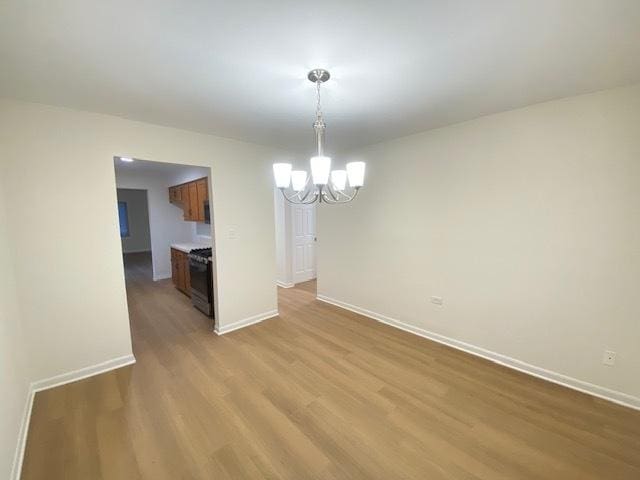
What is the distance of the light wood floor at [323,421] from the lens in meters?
1.58

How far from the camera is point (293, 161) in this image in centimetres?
403

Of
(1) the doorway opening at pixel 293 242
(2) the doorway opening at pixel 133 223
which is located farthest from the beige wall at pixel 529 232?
(2) the doorway opening at pixel 133 223

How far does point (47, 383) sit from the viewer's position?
2.29 meters

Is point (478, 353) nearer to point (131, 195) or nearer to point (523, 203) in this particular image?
point (523, 203)

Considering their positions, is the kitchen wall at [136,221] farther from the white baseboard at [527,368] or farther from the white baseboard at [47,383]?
the white baseboard at [527,368]

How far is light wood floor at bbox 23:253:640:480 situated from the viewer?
1576 mm

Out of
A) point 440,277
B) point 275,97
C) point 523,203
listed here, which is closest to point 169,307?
point 275,97

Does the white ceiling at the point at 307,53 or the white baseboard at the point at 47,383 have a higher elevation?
the white ceiling at the point at 307,53

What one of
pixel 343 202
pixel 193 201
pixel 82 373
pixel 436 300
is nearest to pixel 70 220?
pixel 82 373

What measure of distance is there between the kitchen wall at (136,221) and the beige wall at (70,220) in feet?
26.5

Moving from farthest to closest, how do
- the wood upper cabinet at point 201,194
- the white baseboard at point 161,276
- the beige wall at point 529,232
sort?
the white baseboard at point 161,276 → the wood upper cabinet at point 201,194 → the beige wall at point 529,232

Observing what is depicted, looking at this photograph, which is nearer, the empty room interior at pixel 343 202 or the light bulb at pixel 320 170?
Answer: the empty room interior at pixel 343 202

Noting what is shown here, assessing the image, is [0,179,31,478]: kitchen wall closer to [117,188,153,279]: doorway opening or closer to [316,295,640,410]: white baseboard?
[316,295,640,410]: white baseboard

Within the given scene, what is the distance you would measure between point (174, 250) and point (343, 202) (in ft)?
14.2
